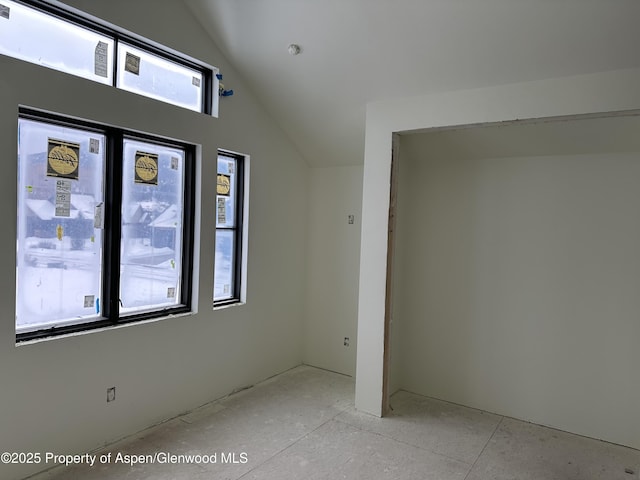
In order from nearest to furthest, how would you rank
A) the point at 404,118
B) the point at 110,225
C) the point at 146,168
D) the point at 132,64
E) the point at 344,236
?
1. the point at 110,225
2. the point at 132,64
3. the point at 146,168
4. the point at 404,118
5. the point at 344,236

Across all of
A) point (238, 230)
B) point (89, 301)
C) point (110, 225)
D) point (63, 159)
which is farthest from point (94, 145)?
point (238, 230)

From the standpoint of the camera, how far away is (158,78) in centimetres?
352

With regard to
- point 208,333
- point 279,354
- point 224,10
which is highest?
point 224,10

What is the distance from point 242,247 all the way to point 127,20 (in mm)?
2119

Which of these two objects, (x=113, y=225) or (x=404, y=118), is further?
(x=404, y=118)

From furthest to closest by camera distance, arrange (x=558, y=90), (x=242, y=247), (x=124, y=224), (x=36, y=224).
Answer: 1. (x=242, y=247)
2. (x=124, y=224)
3. (x=558, y=90)
4. (x=36, y=224)

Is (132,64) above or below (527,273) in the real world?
above

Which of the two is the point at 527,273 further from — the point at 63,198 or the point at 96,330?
the point at 63,198

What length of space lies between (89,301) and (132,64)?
1782 mm

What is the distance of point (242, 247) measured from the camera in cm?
434

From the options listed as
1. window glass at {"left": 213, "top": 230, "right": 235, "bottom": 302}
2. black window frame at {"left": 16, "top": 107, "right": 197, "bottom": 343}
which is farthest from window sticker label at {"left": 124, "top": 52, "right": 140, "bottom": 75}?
window glass at {"left": 213, "top": 230, "right": 235, "bottom": 302}

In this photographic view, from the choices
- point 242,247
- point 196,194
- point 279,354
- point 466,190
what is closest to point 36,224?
point 196,194

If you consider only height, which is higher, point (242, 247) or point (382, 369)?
point (242, 247)

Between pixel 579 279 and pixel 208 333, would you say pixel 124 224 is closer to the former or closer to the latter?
pixel 208 333
